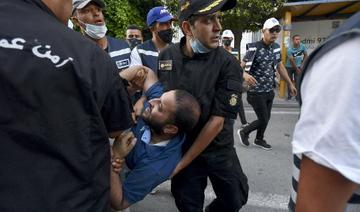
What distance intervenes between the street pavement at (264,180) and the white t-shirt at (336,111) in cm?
290

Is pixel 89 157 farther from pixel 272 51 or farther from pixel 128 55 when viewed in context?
pixel 272 51

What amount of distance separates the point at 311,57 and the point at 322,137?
183mm

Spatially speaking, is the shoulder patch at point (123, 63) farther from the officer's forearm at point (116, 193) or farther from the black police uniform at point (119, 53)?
the officer's forearm at point (116, 193)

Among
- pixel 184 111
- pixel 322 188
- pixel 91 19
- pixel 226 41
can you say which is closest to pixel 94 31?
pixel 91 19

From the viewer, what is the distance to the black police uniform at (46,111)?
1.06 m

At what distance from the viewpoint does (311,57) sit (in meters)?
0.85

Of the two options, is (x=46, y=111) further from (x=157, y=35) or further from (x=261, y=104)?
(x=261, y=104)

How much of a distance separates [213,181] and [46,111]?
1502 millimetres

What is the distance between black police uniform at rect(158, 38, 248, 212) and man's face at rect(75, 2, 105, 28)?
1.05 m

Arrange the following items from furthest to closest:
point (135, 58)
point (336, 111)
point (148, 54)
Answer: point (148, 54) < point (135, 58) < point (336, 111)

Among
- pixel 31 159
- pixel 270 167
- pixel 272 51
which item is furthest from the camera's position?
pixel 272 51

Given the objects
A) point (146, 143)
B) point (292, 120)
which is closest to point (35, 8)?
point (146, 143)

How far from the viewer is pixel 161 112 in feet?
6.23

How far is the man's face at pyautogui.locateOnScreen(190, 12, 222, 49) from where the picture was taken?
2.21 metres
